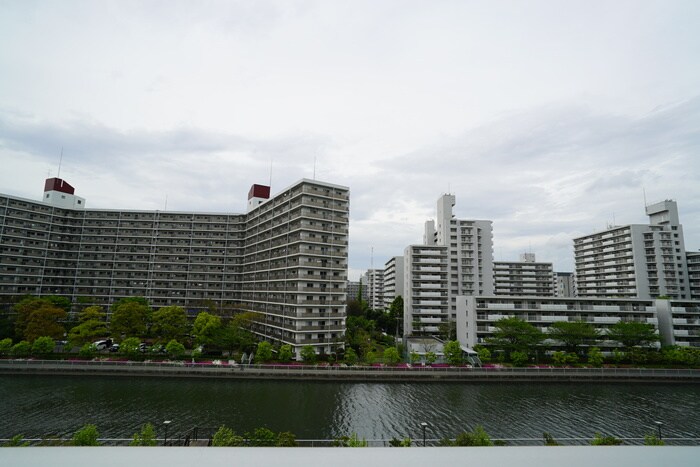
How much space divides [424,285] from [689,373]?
36310mm

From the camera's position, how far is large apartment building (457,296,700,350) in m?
44.1

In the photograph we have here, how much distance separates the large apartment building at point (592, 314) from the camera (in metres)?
44.1

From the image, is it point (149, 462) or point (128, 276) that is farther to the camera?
point (128, 276)

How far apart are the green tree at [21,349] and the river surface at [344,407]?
4048 millimetres

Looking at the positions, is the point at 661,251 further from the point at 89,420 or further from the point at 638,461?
the point at 89,420

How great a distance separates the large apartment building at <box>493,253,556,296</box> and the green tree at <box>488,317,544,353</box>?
4217 cm

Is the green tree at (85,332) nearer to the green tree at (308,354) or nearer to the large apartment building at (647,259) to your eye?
the green tree at (308,354)

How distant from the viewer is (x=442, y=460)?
484 centimetres

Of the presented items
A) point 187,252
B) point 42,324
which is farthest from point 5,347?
point 187,252

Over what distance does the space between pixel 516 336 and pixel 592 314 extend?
13.6 m

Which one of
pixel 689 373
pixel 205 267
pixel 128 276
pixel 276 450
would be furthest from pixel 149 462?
pixel 128 276

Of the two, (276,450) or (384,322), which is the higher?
(276,450)

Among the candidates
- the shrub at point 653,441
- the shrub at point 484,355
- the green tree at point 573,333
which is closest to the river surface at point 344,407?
the shrub at point 484,355

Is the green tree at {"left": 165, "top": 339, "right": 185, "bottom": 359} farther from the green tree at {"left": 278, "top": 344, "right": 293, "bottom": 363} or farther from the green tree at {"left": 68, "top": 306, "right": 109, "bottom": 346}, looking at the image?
the green tree at {"left": 278, "top": 344, "right": 293, "bottom": 363}
